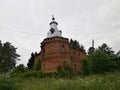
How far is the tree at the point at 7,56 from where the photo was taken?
67625 millimetres

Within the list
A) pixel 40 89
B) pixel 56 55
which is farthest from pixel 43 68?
pixel 40 89

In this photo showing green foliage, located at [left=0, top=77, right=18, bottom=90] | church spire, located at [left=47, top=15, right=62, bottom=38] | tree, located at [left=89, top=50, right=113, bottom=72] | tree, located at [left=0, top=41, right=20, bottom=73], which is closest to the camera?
green foliage, located at [left=0, top=77, right=18, bottom=90]

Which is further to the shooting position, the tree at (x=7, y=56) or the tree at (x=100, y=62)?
the tree at (x=7, y=56)

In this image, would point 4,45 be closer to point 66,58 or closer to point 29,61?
point 29,61

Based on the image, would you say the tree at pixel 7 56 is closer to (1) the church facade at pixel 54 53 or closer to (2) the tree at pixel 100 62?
(1) the church facade at pixel 54 53

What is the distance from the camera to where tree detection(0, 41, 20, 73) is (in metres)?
67.6

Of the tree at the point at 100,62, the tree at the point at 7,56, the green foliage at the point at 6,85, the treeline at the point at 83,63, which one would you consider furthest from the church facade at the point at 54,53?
the green foliage at the point at 6,85

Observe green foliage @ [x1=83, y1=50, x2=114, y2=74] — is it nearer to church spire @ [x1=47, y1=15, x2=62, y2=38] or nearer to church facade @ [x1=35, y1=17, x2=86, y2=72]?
church facade @ [x1=35, y1=17, x2=86, y2=72]

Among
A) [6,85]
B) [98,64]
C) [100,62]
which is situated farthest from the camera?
[100,62]

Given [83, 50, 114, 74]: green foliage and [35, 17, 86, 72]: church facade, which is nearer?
[83, 50, 114, 74]: green foliage

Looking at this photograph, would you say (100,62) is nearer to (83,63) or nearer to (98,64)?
(98,64)

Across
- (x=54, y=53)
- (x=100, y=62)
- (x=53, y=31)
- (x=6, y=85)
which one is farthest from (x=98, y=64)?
(x=6, y=85)

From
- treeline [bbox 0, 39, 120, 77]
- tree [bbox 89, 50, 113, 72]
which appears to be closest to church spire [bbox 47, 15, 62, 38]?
treeline [bbox 0, 39, 120, 77]

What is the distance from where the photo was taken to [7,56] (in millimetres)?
69625
